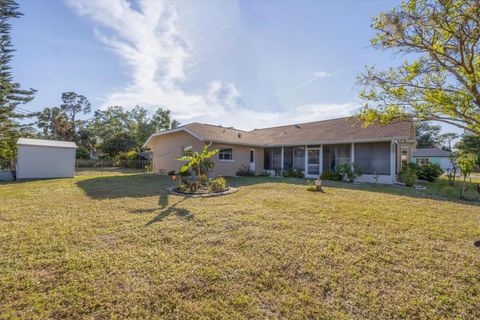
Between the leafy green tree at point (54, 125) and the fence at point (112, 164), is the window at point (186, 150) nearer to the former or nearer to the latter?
the fence at point (112, 164)

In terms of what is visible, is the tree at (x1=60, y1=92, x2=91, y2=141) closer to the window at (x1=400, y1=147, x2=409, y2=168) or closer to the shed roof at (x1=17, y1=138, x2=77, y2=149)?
the shed roof at (x1=17, y1=138, x2=77, y2=149)

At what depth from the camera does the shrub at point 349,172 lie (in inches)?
563

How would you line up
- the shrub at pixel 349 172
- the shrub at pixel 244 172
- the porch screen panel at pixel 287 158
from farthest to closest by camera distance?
the porch screen panel at pixel 287 158
the shrub at pixel 244 172
the shrub at pixel 349 172

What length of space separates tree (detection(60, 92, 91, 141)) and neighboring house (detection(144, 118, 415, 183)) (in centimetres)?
4439

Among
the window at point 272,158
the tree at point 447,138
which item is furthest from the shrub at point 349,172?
the tree at point 447,138

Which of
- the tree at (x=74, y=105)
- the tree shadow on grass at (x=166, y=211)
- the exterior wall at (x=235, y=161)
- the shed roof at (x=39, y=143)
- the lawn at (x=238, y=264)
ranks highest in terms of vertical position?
the tree at (x=74, y=105)

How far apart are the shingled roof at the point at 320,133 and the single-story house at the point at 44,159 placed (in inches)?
319

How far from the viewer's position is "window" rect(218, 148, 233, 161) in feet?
55.5

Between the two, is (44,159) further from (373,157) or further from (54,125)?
(54,125)

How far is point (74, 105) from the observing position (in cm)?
5319

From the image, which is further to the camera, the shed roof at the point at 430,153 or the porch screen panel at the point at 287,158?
the shed roof at the point at 430,153

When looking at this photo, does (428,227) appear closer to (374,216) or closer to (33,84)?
(374,216)

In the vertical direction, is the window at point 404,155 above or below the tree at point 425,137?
below

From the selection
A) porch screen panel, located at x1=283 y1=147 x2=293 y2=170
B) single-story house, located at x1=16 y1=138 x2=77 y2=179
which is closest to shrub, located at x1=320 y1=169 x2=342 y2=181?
porch screen panel, located at x1=283 y1=147 x2=293 y2=170
